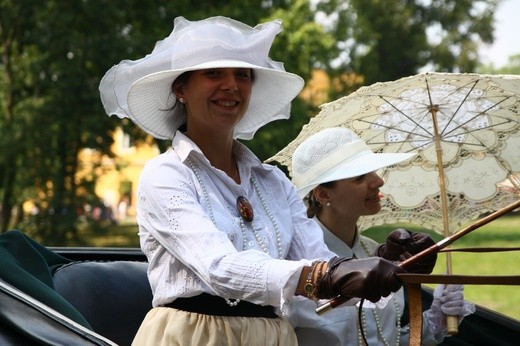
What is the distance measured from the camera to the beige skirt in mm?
2420

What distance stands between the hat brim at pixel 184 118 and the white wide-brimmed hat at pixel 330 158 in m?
0.52

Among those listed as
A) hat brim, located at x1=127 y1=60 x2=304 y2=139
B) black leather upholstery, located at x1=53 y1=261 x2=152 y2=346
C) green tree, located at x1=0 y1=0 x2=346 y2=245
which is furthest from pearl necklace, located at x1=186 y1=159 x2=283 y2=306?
green tree, located at x1=0 y1=0 x2=346 y2=245

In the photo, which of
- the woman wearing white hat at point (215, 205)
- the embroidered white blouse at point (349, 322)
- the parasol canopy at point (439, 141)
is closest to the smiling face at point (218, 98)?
the woman wearing white hat at point (215, 205)

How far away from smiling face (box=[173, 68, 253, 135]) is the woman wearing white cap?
0.87 metres

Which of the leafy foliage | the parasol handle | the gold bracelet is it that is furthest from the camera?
the leafy foliage

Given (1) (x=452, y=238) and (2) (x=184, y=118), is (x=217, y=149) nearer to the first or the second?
(2) (x=184, y=118)

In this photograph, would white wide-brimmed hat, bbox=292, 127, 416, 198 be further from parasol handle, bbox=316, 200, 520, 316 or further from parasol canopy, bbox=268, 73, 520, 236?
parasol handle, bbox=316, 200, 520, 316

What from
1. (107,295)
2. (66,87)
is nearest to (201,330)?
(107,295)

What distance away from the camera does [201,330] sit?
95.2 inches

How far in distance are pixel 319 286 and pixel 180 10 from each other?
54.5ft

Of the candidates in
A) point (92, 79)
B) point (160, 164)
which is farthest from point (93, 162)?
point (160, 164)

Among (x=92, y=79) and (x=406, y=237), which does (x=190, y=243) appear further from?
(x=92, y=79)

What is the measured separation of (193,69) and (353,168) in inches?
40.9

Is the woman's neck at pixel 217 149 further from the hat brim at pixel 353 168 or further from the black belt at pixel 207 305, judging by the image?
the hat brim at pixel 353 168
